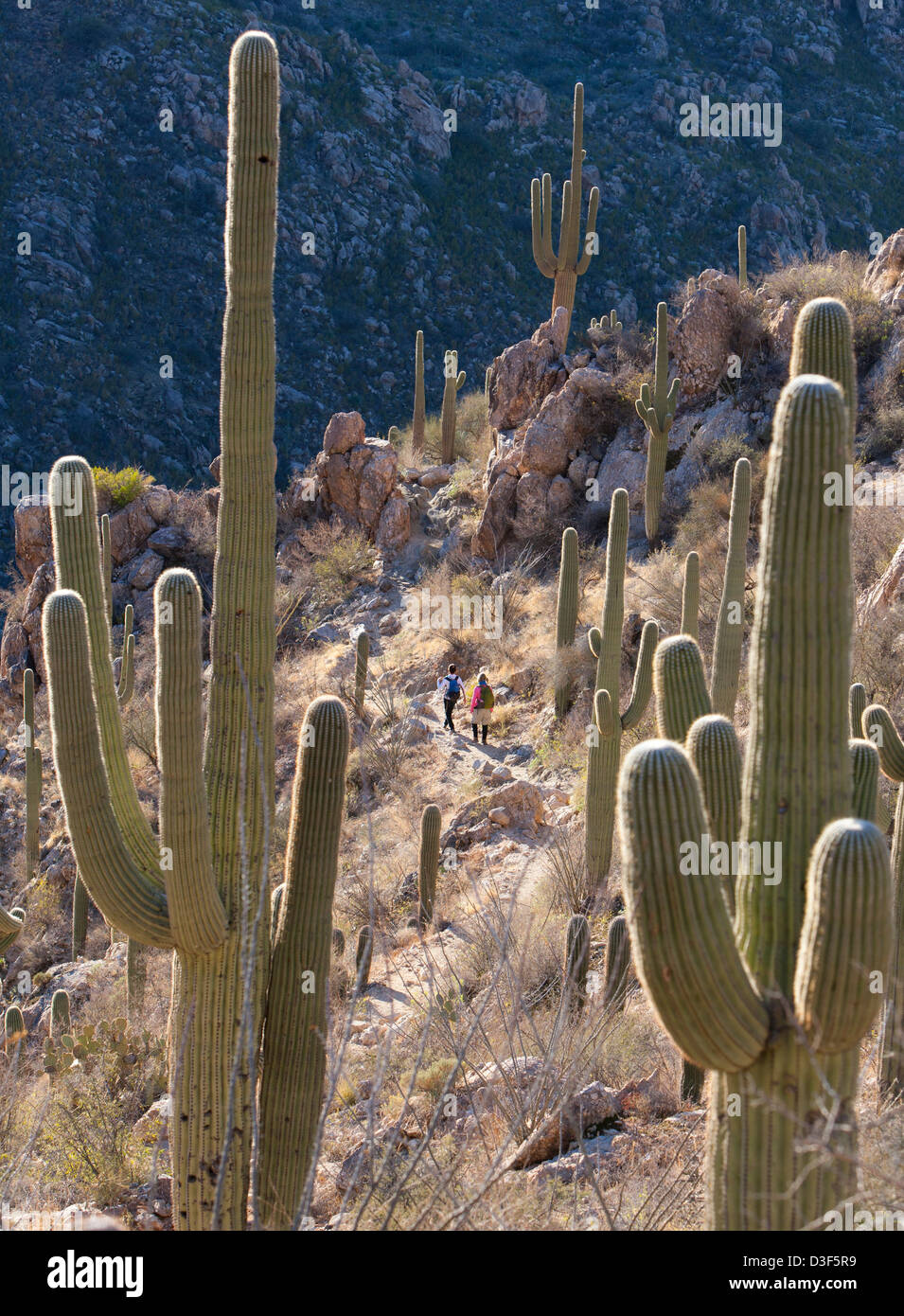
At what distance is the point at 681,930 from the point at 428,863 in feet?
29.7

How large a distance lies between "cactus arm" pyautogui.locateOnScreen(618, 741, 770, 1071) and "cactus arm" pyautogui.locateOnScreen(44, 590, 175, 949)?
101 inches

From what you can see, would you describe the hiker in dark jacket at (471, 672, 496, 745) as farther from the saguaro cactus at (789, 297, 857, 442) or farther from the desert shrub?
the saguaro cactus at (789, 297, 857, 442)

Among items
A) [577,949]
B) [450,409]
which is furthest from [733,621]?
[450,409]

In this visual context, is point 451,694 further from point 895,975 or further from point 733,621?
point 895,975

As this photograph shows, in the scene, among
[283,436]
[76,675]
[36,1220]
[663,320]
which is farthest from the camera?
[283,436]

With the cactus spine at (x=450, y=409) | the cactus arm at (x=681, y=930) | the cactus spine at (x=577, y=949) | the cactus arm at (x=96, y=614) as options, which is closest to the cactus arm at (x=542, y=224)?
the cactus spine at (x=450, y=409)

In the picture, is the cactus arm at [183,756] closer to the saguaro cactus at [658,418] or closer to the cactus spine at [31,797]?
the cactus spine at [31,797]

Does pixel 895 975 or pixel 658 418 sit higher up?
pixel 658 418

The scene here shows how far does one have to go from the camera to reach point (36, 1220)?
5516 mm

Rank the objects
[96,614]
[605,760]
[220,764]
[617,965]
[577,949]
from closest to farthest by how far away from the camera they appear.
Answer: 1. [220,764]
2. [96,614]
3. [617,965]
4. [577,949]
5. [605,760]

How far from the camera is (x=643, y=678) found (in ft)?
36.5

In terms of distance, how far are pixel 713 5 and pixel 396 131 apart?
643 inches
